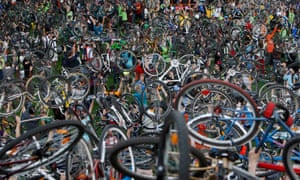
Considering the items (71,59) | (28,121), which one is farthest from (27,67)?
(28,121)

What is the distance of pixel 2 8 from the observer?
19.3 metres

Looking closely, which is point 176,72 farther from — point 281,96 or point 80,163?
point 80,163

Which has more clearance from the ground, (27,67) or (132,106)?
(27,67)

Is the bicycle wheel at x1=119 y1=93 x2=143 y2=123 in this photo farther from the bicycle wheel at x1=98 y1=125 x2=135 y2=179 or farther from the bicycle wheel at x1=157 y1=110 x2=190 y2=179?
the bicycle wheel at x1=157 y1=110 x2=190 y2=179

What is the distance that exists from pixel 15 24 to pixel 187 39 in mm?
7742

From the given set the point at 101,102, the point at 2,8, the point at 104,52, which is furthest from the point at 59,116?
the point at 2,8

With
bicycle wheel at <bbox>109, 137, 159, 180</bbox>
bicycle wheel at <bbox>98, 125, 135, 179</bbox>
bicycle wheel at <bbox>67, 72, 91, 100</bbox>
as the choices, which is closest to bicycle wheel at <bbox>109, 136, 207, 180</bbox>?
bicycle wheel at <bbox>109, 137, 159, 180</bbox>

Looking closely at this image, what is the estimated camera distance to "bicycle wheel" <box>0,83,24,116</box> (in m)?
9.42

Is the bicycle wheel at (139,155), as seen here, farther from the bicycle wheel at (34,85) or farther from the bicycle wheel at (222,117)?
the bicycle wheel at (34,85)

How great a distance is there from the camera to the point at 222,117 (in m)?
4.25

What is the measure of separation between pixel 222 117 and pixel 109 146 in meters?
1.50

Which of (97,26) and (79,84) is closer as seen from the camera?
(79,84)

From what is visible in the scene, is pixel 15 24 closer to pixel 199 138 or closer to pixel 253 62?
pixel 253 62

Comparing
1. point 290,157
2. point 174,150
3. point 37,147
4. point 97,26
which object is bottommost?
point 290,157
